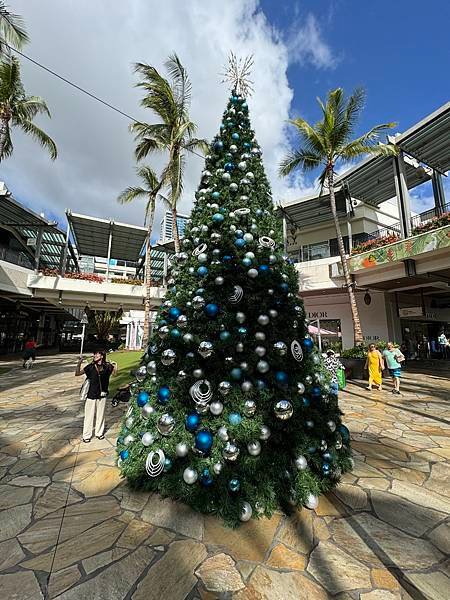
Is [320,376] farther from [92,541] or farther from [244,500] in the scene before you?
[92,541]

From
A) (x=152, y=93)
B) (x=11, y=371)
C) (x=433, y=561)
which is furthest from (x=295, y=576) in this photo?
(x=11, y=371)

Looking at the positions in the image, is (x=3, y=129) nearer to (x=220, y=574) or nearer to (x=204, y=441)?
(x=204, y=441)

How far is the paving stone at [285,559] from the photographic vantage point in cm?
210

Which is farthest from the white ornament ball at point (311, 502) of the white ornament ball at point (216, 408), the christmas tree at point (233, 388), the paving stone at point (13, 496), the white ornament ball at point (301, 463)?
the paving stone at point (13, 496)

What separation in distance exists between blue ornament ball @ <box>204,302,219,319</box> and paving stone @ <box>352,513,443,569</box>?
93.9 inches

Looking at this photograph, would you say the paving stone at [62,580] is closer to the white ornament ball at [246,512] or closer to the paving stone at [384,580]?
the white ornament ball at [246,512]

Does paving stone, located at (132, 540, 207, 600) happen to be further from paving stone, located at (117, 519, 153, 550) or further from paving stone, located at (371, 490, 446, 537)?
paving stone, located at (371, 490, 446, 537)

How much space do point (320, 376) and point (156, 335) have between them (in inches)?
81.6

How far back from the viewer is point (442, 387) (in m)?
9.52

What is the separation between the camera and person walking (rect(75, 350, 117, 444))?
4461mm

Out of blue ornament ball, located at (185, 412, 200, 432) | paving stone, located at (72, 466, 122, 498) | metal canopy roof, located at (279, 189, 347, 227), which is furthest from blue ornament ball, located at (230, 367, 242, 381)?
metal canopy roof, located at (279, 189, 347, 227)

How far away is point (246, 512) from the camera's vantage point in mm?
2512

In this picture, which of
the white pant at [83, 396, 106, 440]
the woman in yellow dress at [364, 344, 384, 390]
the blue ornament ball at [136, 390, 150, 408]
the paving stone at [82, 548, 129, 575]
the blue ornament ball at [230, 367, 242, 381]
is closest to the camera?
the paving stone at [82, 548, 129, 575]

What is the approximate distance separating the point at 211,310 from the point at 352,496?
2.54m
